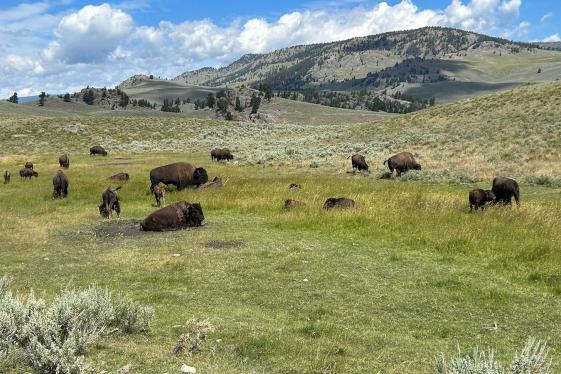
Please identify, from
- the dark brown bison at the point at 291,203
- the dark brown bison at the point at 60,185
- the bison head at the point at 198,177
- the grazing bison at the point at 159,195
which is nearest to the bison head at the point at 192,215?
the dark brown bison at the point at 291,203

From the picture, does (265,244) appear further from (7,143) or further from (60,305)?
(7,143)

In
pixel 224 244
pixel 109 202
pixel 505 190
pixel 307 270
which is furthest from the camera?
pixel 505 190

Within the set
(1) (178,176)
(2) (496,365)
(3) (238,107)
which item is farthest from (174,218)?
(3) (238,107)

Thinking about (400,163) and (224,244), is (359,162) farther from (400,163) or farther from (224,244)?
(224,244)

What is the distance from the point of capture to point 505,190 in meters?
19.2

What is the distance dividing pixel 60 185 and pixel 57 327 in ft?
62.7

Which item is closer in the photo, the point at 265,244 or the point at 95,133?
the point at 265,244

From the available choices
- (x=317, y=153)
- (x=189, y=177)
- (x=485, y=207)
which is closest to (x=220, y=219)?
(x=189, y=177)

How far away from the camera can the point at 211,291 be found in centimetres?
A: 1016

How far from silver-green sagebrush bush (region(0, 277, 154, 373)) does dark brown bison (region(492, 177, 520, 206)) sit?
52.9 ft

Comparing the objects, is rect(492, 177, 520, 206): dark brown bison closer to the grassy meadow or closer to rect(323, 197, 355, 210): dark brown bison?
the grassy meadow

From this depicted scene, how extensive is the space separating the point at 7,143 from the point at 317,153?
146 ft

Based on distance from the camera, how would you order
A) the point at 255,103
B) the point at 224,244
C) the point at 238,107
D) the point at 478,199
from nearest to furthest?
the point at 224,244, the point at 478,199, the point at 255,103, the point at 238,107

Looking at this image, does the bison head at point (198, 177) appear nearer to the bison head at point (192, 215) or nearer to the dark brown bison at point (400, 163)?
the bison head at point (192, 215)
